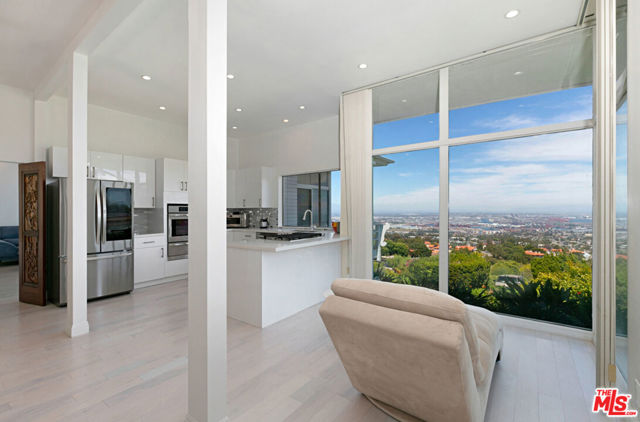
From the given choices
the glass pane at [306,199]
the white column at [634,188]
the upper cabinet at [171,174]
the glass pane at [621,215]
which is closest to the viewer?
the white column at [634,188]

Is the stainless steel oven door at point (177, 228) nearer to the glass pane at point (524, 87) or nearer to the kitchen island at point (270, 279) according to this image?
the kitchen island at point (270, 279)

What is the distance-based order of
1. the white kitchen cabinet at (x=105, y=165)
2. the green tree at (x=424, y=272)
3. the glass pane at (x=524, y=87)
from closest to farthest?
the glass pane at (x=524, y=87) → the green tree at (x=424, y=272) → the white kitchen cabinet at (x=105, y=165)

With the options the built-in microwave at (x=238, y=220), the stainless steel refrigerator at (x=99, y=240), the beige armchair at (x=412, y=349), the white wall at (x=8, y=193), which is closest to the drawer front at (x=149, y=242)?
the stainless steel refrigerator at (x=99, y=240)

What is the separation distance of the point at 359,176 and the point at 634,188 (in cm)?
286

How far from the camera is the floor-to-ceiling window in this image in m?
2.91

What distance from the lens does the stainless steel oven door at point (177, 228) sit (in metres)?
5.20

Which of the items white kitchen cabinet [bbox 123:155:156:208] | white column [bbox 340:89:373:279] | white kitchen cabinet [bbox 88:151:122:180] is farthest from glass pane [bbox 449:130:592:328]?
white kitchen cabinet [bbox 88:151:122:180]

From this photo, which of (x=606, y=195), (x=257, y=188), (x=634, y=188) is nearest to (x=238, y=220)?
(x=257, y=188)

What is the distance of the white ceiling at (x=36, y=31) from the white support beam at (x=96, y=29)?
63 millimetres

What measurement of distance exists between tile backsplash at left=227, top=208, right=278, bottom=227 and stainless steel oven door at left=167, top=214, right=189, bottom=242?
56.5 inches

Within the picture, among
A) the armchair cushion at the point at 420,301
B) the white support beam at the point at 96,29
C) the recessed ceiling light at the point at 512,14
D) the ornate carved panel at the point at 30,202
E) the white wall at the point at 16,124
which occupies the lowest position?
the armchair cushion at the point at 420,301

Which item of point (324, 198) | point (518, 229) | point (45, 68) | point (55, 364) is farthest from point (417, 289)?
Answer: point (45, 68)

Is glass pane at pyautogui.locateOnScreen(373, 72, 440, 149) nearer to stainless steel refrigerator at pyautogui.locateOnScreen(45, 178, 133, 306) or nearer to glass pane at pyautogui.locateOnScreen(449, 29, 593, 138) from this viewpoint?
glass pane at pyautogui.locateOnScreen(449, 29, 593, 138)

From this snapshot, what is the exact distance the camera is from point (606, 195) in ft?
6.81
